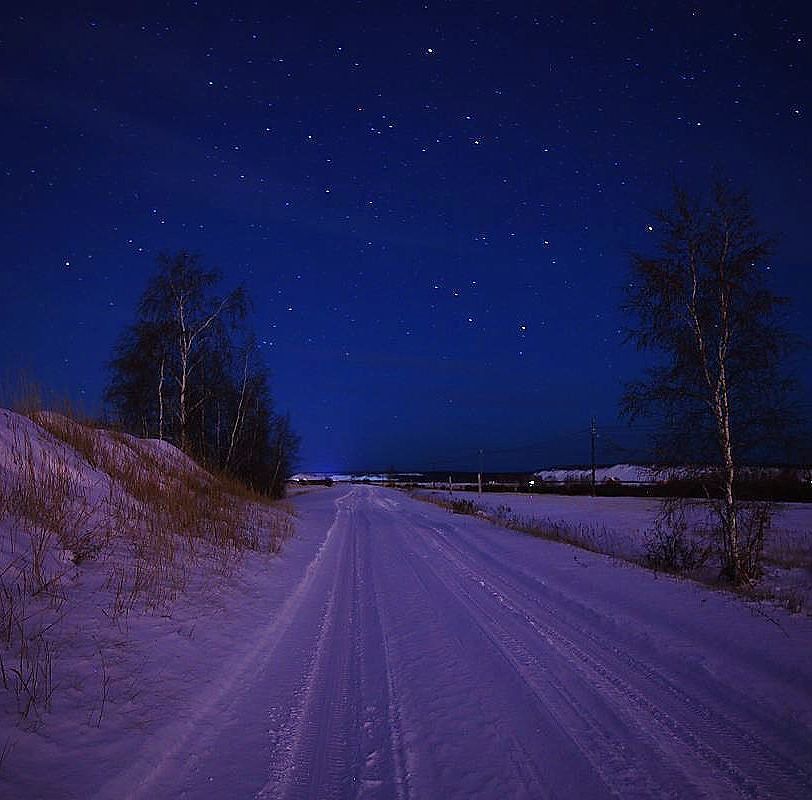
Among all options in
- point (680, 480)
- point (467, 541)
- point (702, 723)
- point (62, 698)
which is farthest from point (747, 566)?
point (62, 698)

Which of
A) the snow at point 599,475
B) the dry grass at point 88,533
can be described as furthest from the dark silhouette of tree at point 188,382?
the snow at point 599,475

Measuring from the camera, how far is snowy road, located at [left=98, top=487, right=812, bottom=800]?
A: 275cm

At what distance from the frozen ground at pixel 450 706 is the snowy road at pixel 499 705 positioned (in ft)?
0.05

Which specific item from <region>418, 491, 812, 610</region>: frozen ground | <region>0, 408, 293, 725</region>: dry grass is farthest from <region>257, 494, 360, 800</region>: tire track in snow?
<region>418, 491, 812, 610</region>: frozen ground

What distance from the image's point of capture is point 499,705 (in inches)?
143

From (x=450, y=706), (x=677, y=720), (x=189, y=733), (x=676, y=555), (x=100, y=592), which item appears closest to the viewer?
(x=189, y=733)

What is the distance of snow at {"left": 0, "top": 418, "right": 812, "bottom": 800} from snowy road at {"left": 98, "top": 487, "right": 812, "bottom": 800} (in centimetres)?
2

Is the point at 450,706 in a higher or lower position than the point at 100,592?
lower

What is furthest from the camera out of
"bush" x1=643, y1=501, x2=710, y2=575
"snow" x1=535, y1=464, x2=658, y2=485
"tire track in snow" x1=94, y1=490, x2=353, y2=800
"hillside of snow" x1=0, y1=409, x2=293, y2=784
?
"snow" x1=535, y1=464, x2=658, y2=485

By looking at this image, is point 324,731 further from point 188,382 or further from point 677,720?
point 188,382

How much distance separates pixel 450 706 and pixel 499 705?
0.36m

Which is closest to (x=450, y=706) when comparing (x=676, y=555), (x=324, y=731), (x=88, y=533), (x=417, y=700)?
(x=417, y=700)

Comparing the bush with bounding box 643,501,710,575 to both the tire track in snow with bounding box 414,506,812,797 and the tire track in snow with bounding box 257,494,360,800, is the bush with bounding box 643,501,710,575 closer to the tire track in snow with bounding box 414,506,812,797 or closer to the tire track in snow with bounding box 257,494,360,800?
the tire track in snow with bounding box 414,506,812,797

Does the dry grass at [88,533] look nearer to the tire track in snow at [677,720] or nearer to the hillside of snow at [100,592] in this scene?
the hillside of snow at [100,592]
